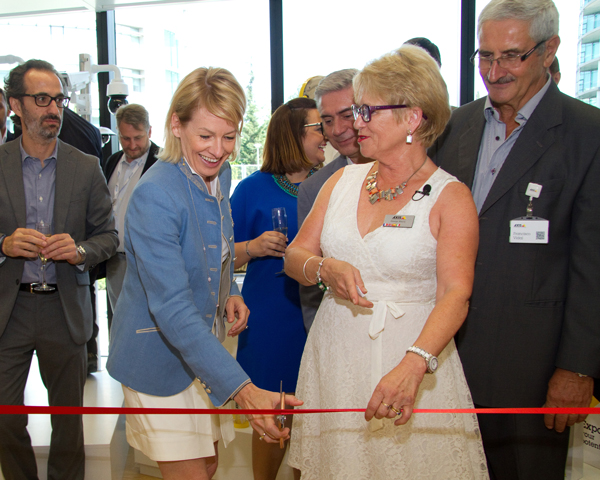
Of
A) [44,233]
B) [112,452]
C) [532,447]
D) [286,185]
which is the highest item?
[286,185]

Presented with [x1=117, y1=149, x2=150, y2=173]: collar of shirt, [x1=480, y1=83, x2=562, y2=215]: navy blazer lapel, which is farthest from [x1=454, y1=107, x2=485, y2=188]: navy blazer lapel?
[x1=117, y1=149, x2=150, y2=173]: collar of shirt

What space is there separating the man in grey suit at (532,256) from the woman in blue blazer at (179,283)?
984 mm

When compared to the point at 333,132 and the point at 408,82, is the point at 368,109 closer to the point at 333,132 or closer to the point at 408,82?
the point at 408,82

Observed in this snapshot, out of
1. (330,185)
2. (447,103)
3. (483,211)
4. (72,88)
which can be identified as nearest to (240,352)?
(330,185)

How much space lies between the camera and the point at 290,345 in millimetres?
2518

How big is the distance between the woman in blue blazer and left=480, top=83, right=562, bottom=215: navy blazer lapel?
0.97m

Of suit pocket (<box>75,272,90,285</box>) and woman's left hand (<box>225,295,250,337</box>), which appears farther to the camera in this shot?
suit pocket (<box>75,272,90,285</box>)

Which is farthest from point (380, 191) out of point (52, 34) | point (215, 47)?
point (52, 34)

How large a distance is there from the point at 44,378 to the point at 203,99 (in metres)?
1.86

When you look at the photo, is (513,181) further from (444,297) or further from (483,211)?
(444,297)

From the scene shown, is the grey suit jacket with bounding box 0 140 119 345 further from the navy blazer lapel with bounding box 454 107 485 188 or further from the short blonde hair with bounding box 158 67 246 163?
the navy blazer lapel with bounding box 454 107 485 188

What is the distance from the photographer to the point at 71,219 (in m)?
2.61

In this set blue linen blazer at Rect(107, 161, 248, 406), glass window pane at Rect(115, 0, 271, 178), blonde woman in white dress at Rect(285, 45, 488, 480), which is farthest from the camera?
glass window pane at Rect(115, 0, 271, 178)

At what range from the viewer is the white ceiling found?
5121 mm
